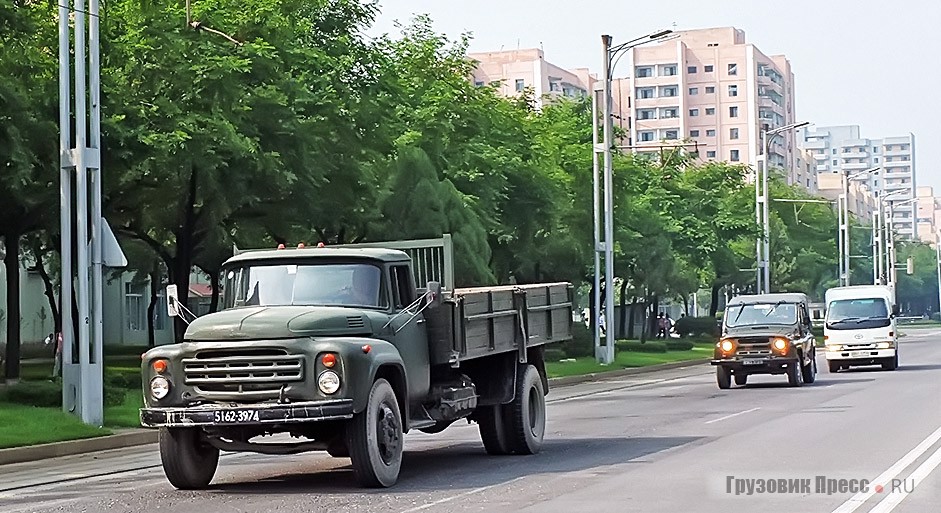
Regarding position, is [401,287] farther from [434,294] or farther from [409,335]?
[409,335]

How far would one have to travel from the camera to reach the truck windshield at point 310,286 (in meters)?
15.6

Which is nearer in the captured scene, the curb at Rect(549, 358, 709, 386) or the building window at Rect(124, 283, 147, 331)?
the curb at Rect(549, 358, 709, 386)

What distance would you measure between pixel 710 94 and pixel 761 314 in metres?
142

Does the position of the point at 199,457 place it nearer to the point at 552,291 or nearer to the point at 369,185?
the point at 552,291

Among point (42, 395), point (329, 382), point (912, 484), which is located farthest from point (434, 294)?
point (42, 395)

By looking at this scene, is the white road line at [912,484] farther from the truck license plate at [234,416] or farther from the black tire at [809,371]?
the black tire at [809,371]

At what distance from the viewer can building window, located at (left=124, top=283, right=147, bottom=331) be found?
8069 cm

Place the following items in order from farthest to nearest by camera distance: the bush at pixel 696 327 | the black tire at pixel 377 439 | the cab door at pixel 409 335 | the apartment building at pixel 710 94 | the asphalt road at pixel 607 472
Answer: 1. the apartment building at pixel 710 94
2. the bush at pixel 696 327
3. the cab door at pixel 409 335
4. the black tire at pixel 377 439
5. the asphalt road at pixel 607 472

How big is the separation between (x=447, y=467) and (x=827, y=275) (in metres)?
93.7

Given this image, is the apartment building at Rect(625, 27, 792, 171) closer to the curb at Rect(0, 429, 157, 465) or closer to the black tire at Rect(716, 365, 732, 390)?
the black tire at Rect(716, 365, 732, 390)

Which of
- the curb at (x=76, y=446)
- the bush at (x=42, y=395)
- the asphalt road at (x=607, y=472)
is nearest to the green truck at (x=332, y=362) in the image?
the asphalt road at (x=607, y=472)

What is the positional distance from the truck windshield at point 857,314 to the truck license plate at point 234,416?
3179cm

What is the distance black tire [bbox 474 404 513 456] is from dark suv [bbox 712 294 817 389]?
16.9 m

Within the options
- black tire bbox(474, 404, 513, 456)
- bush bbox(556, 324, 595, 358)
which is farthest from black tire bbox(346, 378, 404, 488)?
bush bbox(556, 324, 595, 358)
